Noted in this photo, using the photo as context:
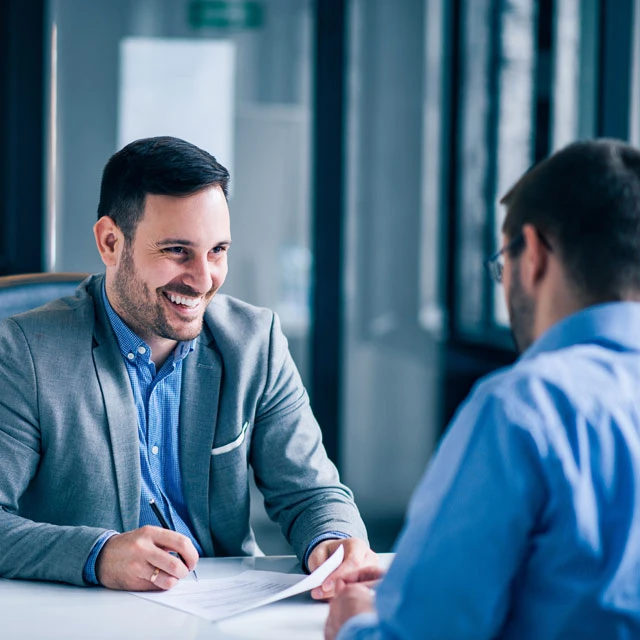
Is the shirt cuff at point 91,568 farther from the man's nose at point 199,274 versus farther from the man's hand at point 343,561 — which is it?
the man's nose at point 199,274

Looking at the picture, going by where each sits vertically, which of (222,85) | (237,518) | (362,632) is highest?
(222,85)

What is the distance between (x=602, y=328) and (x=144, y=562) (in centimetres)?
71

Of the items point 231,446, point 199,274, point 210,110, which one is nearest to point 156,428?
point 231,446

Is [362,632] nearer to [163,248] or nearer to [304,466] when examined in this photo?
[304,466]

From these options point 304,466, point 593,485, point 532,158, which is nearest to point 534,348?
point 593,485

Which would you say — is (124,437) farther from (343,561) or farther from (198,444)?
(343,561)

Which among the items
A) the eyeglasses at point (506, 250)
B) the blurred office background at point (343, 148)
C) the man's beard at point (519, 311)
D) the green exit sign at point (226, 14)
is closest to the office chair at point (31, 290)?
the eyeglasses at point (506, 250)

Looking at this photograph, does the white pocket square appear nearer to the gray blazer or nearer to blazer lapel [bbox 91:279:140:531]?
the gray blazer

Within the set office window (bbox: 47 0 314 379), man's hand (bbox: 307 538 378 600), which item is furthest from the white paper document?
office window (bbox: 47 0 314 379)

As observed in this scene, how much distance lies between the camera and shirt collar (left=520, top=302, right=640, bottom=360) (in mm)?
801

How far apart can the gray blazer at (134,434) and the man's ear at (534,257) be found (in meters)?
0.69

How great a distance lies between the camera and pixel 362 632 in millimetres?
827

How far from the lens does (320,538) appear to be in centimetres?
137

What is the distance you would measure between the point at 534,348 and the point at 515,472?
0.17 m
